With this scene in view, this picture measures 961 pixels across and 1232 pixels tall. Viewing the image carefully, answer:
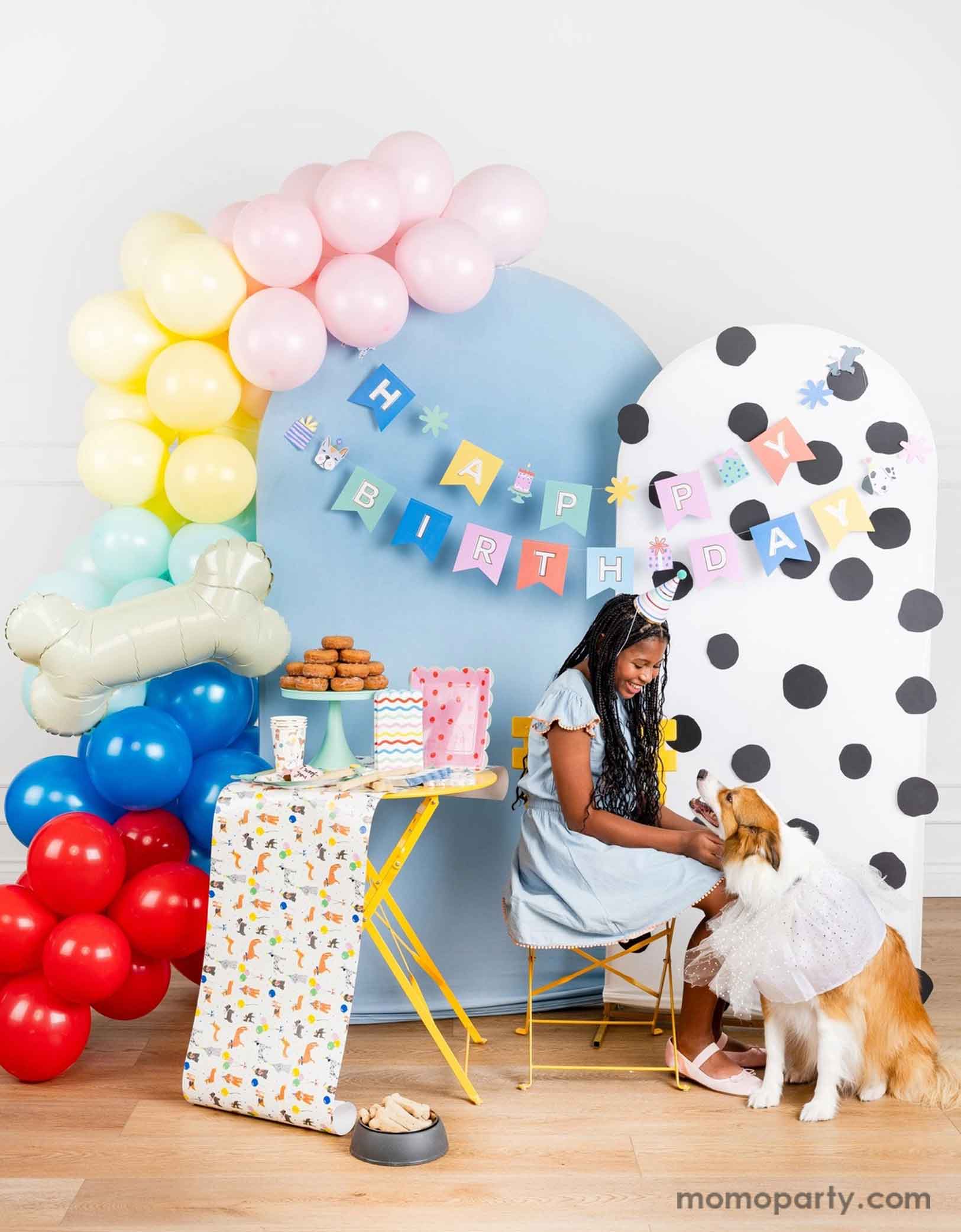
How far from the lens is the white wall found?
12.1ft

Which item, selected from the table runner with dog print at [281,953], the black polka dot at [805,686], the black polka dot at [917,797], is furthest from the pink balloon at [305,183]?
the black polka dot at [917,797]

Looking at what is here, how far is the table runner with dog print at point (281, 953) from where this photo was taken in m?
2.34

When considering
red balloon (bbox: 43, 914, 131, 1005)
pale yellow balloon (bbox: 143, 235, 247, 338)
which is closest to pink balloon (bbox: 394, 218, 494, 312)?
pale yellow balloon (bbox: 143, 235, 247, 338)

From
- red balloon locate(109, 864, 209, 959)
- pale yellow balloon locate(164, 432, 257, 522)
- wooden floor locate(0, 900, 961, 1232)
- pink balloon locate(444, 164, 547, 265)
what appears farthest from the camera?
pink balloon locate(444, 164, 547, 265)

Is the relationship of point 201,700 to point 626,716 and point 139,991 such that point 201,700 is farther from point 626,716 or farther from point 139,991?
point 626,716

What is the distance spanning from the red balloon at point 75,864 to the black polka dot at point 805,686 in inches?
65.2

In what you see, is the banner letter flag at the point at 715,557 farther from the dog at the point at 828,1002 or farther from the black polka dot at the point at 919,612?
the dog at the point at 828,1002

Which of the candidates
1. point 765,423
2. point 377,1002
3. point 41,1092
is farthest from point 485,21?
point 41,1092

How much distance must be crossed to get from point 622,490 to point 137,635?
123cm

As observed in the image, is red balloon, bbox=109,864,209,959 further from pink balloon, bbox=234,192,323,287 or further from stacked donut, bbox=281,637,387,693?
pink balloon, bbox=234,192,323,287

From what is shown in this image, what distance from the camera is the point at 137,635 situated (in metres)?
2.57

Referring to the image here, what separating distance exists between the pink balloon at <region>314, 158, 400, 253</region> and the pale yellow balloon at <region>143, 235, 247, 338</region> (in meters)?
0.26

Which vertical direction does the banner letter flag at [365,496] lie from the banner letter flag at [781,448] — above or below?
below

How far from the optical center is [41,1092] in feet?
8.31
